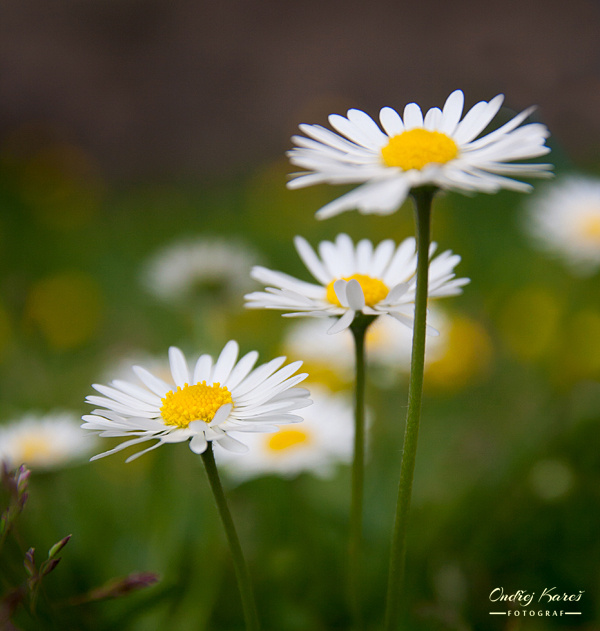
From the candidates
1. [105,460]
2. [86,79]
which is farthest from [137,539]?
[86,79]

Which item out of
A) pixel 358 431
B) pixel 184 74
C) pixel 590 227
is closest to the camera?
pixel 358 431

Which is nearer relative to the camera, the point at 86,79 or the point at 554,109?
the point at 554,109

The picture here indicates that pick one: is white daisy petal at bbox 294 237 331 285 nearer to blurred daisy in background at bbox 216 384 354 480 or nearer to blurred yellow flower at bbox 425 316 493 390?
blurred daisy in background at bbox 216 384 354 480

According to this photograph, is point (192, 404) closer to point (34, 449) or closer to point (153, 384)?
point (153, 384)

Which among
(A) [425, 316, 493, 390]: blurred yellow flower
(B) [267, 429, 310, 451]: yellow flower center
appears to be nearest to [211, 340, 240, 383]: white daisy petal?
(B) [267, 429, 310, 451]: yellow flower center

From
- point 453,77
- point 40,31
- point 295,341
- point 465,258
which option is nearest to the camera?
point 295,341

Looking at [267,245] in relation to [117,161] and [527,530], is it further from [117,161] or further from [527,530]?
[117,161]

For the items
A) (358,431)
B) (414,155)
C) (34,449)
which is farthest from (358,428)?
(34,449)
